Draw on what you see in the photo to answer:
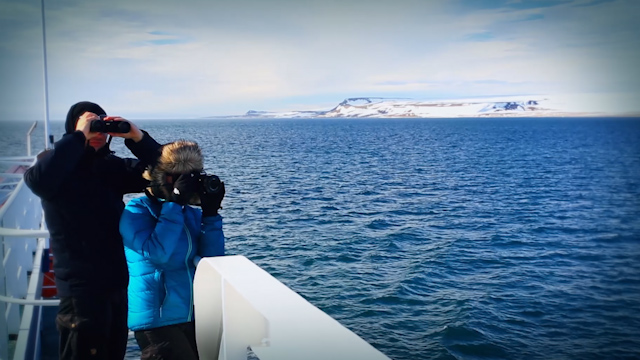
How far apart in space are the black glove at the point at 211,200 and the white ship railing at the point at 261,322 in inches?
23.9

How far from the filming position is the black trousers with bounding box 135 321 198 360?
2625 millimetres

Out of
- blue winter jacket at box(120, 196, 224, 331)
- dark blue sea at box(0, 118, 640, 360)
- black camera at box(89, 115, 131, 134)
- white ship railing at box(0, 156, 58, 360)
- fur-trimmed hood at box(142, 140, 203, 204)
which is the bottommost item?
dark blue sea at box(0, 118, 640, 360)

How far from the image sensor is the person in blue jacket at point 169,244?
2.53 metres

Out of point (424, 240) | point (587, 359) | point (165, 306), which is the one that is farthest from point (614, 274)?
point (165, 306)

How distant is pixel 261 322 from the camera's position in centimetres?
144

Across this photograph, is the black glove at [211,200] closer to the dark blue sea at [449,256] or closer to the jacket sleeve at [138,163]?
the jacket sleeve at [138,163]

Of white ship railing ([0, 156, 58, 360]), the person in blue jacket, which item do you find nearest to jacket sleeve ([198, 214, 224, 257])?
the person in blue jacket

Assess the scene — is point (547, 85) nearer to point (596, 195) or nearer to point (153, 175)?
point (596, 195)

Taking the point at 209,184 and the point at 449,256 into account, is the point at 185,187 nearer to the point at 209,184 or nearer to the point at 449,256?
the point at 209,184

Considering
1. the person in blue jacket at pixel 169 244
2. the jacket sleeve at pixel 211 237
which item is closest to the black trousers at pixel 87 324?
the person in blue jacket at pixel 169 244

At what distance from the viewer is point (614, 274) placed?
2223 cm

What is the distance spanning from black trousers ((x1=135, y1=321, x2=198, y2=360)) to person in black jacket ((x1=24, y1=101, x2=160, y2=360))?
0.20 m

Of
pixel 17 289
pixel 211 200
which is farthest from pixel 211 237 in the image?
pixel 17 289

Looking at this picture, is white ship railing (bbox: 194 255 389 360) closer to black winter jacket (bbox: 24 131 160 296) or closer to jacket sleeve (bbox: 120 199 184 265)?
jacket sleeve (bbox: 120 199 184 265)
